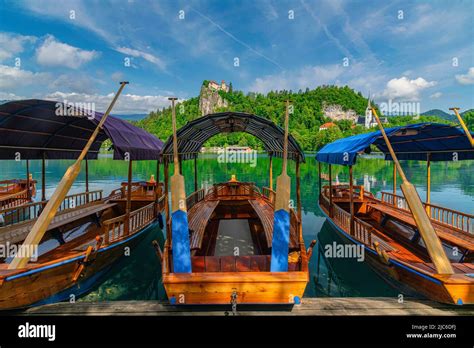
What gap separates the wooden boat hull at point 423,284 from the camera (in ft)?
12.9

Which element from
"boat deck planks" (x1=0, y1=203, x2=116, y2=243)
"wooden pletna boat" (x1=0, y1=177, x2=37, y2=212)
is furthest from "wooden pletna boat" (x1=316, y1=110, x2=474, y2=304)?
"wooden pletna boat" (x1=0, y1=177, x2=37, y2=212)

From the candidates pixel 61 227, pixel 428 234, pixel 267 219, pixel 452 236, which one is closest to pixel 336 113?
pixel 452 236

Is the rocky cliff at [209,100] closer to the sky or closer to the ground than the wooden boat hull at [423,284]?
closer to the sky

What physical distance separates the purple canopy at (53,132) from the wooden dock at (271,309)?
331 cm

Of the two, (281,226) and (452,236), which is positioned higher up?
→ (281,226)

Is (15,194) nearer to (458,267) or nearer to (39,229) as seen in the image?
(39,229)

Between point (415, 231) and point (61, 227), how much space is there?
438 inches

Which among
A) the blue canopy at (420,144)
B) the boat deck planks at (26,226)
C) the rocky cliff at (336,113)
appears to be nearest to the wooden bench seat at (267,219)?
the blue canopy at (420,144)

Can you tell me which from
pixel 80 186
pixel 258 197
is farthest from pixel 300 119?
pixel 258 197

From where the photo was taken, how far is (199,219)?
757 cm

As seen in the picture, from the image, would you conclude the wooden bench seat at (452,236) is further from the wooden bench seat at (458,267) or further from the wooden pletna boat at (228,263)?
the wooden pletna boat at (228,263)
